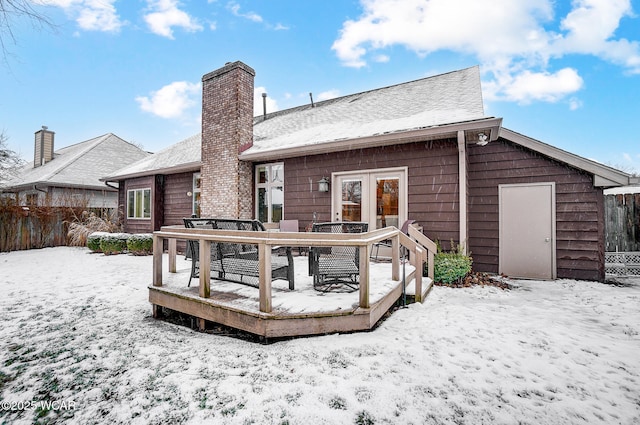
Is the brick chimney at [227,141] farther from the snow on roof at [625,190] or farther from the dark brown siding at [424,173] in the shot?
the snow on roof at [625,190]

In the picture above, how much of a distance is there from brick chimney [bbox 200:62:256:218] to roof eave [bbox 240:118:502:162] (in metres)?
0.52

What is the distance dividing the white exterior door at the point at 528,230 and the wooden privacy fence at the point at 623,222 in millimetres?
2198

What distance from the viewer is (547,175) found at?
231 inches

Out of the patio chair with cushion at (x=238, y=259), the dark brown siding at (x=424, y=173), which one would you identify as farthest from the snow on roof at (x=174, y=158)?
the patio chair with cushion at (x=238, y=259)

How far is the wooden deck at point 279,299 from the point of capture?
2801 millimetres

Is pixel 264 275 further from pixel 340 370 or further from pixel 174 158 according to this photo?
pixel 174 158

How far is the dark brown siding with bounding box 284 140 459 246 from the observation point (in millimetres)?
5793

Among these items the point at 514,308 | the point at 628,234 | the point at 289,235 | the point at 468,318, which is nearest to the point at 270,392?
the point at 289,235

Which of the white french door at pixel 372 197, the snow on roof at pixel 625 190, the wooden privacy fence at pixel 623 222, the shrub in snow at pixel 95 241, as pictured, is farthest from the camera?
the shrub in snow at pixel 95 241

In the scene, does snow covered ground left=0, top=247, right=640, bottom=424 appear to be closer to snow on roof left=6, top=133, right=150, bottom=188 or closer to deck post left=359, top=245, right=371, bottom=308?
deck post left=359, top=245, right=371, bottom=308

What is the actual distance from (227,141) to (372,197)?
435 cm

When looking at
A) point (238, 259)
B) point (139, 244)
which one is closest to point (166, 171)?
point (139, 244)

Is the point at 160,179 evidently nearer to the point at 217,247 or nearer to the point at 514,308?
the point at 217,247

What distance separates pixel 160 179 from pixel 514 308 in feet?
36.2
